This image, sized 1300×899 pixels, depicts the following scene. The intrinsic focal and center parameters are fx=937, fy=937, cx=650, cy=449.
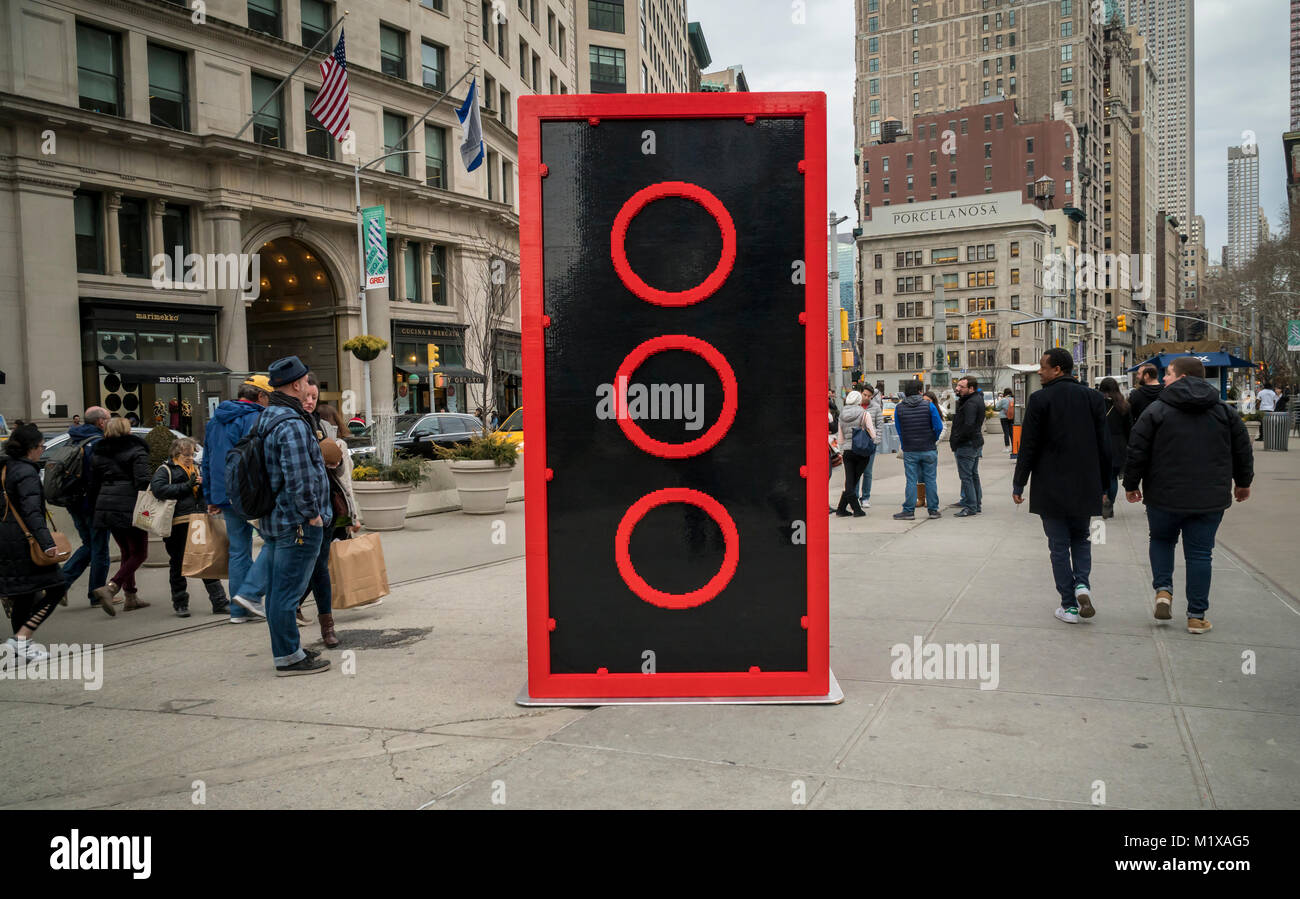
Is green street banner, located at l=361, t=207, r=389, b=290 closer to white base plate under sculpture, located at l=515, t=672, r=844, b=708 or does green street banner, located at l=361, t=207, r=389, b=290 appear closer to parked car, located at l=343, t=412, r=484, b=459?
parked car, located at l=343, t=412, r=484, b=459

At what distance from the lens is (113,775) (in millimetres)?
4191

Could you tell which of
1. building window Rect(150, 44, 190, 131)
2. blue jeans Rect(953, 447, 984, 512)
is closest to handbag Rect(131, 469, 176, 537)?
blue jeans Rect(953, 447, 984, 512)

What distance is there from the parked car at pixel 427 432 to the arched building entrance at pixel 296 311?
1493 cm

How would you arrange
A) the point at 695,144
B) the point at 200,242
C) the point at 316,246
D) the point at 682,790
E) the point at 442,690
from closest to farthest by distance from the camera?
1. the point at 682,790
2. the point at 695,144
3. the point at 442,690
4. the point at 200,242
5. the point at 316,246

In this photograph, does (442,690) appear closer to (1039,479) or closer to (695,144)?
(695,144)

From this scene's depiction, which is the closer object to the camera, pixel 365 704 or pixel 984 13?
pixel 365 704

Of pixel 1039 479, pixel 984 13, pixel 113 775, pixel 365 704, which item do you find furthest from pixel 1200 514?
pixel 984 13

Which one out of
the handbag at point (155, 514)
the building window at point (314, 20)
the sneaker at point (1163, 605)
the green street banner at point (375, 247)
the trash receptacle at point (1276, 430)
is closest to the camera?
the sneaker at point (1163, 605)

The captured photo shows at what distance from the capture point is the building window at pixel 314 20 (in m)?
32.9

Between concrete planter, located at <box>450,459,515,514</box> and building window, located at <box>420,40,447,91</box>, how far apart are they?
1095 inches

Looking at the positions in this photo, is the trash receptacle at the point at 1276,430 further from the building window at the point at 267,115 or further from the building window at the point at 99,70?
the building window at the point at 99,70

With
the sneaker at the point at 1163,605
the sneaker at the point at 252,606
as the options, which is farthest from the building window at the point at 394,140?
the sneaker at the point at 1163,605

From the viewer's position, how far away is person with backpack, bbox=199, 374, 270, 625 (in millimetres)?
7414
